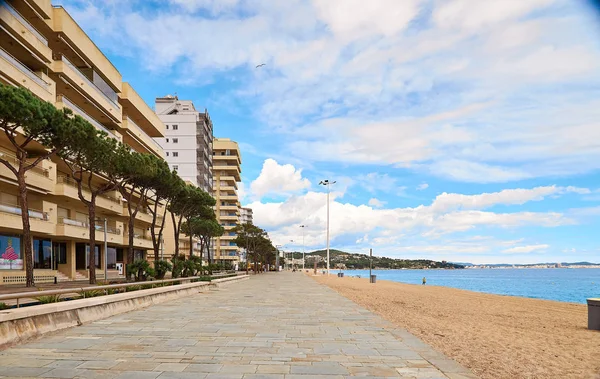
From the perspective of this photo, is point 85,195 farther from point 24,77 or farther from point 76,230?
point 24,77

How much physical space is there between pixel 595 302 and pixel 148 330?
10.9 metres

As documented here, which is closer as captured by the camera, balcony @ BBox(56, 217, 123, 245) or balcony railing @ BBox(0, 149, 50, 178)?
balcony railing @ BBox(0, 149, 50, 178)

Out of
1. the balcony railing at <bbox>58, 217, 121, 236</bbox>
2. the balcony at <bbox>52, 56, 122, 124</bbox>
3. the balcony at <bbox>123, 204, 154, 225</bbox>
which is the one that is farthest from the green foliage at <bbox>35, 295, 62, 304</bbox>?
the balcony at <bbox>123, 204, 154, 225</bbox>

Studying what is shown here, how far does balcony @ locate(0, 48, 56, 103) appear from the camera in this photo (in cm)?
2444

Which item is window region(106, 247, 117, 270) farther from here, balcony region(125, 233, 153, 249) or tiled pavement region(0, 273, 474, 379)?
tiled pavement region(0, 273, 474, 379)

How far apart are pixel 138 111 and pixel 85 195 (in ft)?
43.9

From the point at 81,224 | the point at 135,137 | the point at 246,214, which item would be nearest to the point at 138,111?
the point at 135,137

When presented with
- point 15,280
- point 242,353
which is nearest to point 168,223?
point 15,280

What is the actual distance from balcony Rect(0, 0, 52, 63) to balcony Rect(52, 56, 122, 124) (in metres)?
1.69

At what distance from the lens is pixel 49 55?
98.7 ft

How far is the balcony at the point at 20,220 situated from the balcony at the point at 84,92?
9.26 metres

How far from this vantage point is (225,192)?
343 ft

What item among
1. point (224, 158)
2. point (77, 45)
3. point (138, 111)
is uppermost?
point (224, 158)

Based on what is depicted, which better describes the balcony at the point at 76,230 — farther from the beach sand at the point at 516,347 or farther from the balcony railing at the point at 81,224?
the beach sand at the point at 516,347
